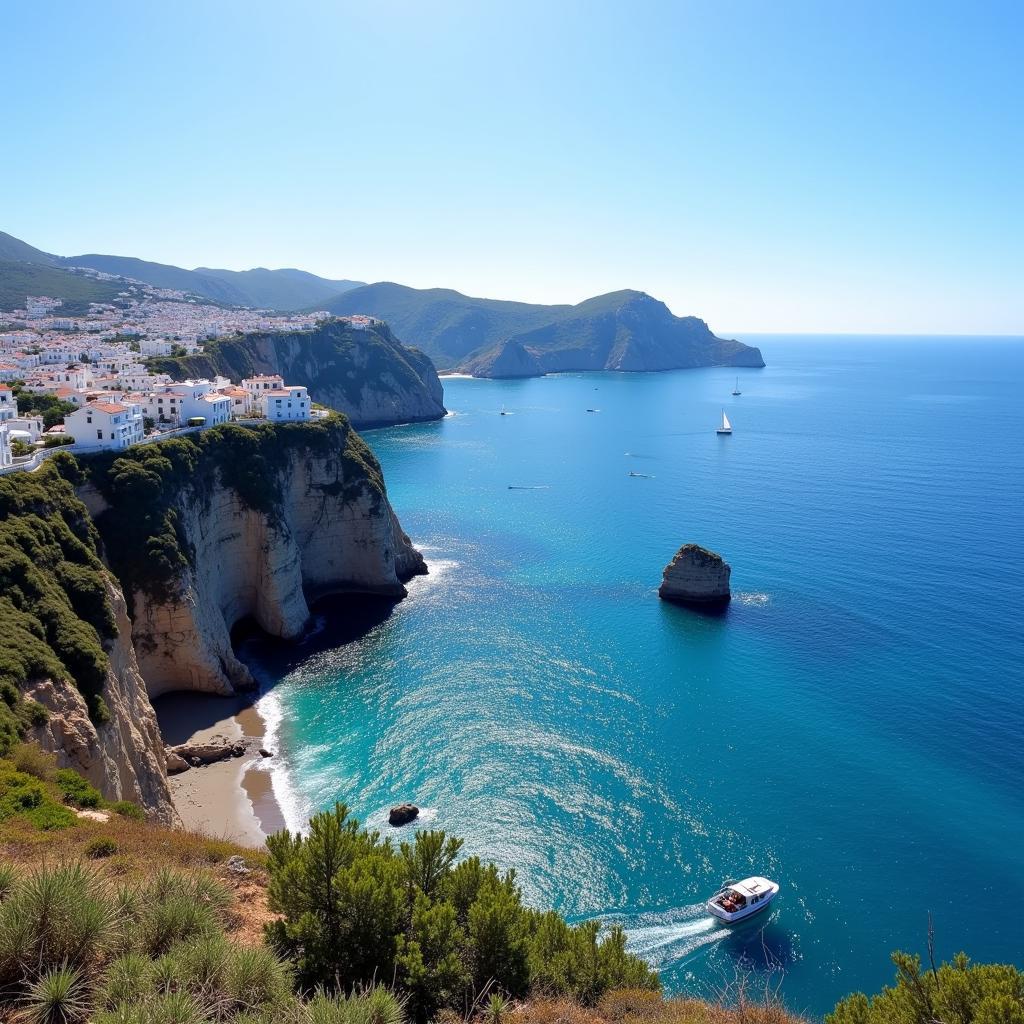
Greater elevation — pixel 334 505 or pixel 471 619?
pixel 334 505

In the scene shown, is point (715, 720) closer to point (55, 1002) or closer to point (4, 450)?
point (55, 1002)

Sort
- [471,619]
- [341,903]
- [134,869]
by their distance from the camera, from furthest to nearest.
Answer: [471,619] → [134,869] → [341,903]

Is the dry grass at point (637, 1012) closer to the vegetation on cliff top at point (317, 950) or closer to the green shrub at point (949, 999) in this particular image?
the vegetation on cliff top at point (317, 950)

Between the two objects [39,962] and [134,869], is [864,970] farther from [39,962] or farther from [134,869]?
[39,962]

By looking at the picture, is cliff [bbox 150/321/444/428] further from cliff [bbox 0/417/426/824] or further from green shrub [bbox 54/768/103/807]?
green shrub [bbox 54/768/103/807]

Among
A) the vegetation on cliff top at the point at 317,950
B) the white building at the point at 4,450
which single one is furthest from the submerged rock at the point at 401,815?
the white building at the point at 4,450

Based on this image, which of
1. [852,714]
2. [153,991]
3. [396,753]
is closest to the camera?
[153,991]

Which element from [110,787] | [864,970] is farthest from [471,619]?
[864,970]

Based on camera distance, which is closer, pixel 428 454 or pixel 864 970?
pixel 864 970
